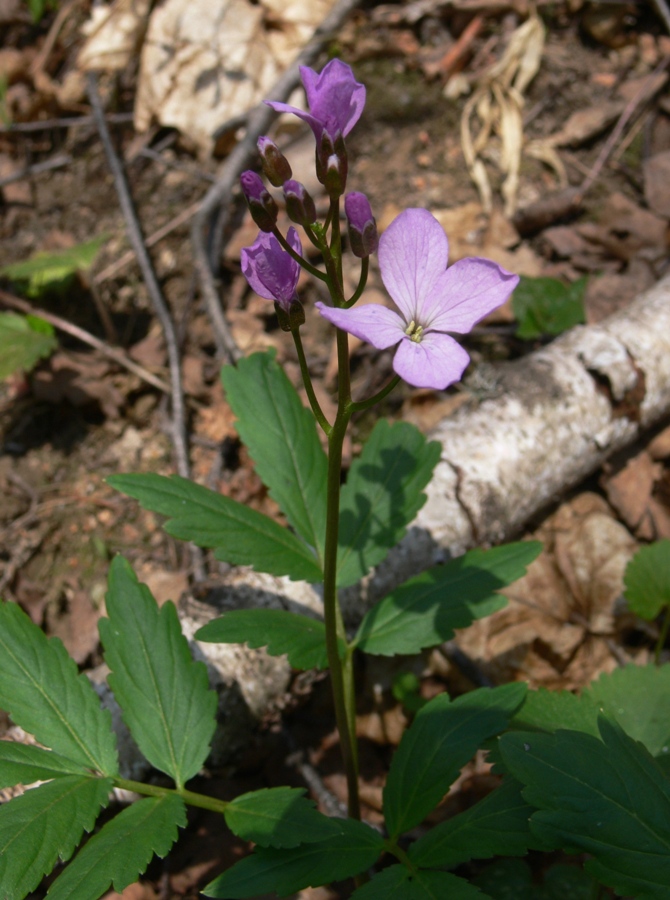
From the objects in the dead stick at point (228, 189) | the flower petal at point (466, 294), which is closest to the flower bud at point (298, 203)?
the flower petal at point (466, 294)

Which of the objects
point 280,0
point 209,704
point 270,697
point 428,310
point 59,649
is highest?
point 280,0

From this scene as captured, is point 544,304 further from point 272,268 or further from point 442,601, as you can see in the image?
point 272,268

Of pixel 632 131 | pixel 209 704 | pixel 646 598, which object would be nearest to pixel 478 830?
pixel 209 704

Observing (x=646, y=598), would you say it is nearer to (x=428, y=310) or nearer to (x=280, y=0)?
(x=428, y=310)

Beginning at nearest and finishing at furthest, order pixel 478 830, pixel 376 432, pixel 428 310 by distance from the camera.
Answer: pixel 428 310
pixel 478 830
pixel 376 432

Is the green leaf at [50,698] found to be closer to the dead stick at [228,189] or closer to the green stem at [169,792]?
the green stem at [169,792]

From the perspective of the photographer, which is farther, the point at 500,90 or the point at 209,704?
the point at 500,90

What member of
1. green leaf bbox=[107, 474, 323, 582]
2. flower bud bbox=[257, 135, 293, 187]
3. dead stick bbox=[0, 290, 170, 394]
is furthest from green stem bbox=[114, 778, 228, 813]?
dead stick bbox=[0, 290, 170, 394]

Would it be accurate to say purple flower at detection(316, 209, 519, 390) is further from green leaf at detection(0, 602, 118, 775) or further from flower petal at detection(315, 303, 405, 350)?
green leaf at detection(0, 602, 118, 775)
